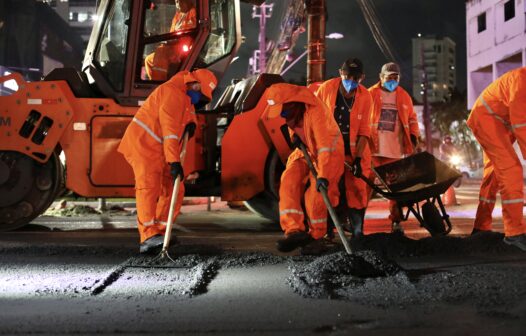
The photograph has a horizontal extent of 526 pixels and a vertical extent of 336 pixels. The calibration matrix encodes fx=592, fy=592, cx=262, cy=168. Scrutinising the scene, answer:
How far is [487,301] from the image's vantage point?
3.65 metres

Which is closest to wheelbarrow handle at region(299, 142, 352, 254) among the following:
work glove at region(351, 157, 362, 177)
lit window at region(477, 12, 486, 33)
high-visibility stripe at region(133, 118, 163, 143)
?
work glove at region(351, 157, 362, 177)

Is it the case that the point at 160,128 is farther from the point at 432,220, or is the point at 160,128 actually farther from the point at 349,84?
the point at 432,220

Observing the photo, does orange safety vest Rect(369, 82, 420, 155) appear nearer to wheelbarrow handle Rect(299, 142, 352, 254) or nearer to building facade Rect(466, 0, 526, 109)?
wheelbarrow handle Rect(299, 142, 352, 254)

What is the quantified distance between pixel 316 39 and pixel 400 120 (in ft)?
12.3

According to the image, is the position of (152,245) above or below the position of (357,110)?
below

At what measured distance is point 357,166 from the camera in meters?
6.21

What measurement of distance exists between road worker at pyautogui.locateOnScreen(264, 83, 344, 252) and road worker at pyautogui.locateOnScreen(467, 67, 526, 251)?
1.41 m

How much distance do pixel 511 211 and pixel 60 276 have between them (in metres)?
4.04

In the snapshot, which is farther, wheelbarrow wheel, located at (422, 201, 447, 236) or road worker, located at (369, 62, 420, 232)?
road worker, located at (369, 62, 420, 232)

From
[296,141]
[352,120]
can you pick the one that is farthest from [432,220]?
[296,141]

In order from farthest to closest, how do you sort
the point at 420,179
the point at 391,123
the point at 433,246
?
the point at 391,123, the point at 420,179, the point at 433,246

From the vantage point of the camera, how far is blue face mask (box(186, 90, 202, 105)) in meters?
5.91

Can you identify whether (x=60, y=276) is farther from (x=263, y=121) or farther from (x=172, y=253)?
(x=263, y=121)

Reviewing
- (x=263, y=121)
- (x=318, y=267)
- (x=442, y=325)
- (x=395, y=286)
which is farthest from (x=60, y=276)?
(x=263, y=121)
